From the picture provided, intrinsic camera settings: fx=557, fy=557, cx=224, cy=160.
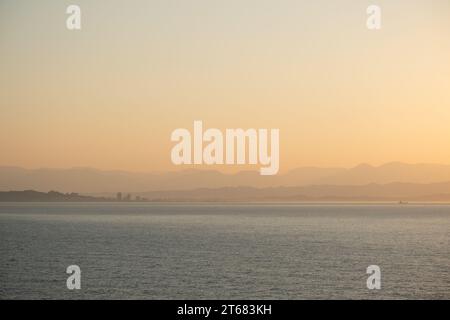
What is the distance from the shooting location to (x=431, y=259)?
70062mm

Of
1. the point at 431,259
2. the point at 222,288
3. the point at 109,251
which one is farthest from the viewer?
the point at 109,251

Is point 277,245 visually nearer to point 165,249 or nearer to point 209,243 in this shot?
point 209,243

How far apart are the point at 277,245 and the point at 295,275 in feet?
102

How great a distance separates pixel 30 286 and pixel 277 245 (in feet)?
149

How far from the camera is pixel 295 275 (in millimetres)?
55406

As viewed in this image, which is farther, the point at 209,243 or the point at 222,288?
the point at 209,243
